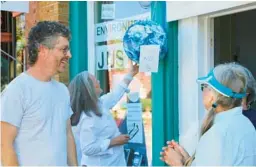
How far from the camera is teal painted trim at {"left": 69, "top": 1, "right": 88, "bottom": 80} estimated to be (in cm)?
547

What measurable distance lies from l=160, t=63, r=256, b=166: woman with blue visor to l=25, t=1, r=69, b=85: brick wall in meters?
3.19

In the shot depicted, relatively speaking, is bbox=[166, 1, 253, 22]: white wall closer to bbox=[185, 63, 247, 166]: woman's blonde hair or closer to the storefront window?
the storefront window

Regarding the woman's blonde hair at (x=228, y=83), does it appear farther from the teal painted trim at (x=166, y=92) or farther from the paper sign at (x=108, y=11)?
the paper sign at (x=108, y=11)

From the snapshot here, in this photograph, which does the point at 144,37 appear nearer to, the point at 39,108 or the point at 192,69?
the point at 192,69

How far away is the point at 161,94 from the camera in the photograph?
4.21 meters

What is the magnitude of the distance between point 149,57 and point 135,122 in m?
1.05

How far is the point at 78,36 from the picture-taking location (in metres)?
5.46

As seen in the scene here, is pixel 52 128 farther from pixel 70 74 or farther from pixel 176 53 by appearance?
pixel 70 74

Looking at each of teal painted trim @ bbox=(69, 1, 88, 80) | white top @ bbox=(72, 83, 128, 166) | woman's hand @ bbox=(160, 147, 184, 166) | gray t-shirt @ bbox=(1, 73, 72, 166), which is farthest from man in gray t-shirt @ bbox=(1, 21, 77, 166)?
teal painted trim @ bbox=(69, 1, 88, 80)

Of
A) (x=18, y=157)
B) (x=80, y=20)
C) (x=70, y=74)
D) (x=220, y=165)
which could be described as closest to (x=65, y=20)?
(x=80, y=20)

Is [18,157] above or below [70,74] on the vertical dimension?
below

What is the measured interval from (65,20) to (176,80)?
199 cm

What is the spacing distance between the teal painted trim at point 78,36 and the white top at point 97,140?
1.49 metres

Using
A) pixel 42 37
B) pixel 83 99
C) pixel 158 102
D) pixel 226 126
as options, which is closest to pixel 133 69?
pixel 158 102
